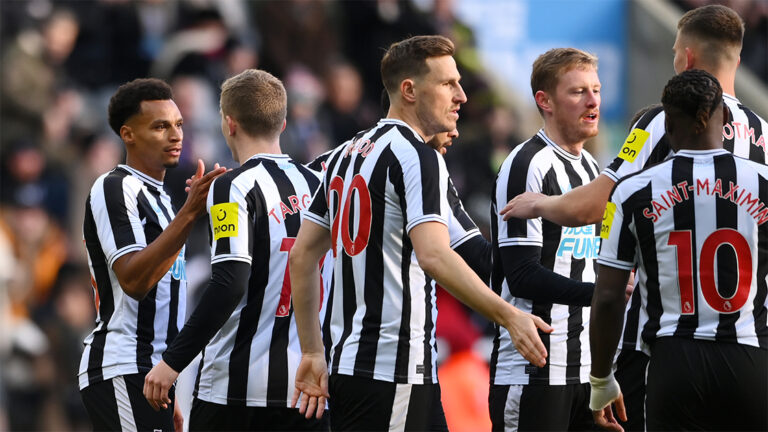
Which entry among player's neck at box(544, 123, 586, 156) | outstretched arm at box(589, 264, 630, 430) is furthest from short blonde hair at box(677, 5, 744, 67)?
outstretched arm at box(589, 264, 630, 430)

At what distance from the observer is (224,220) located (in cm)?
501

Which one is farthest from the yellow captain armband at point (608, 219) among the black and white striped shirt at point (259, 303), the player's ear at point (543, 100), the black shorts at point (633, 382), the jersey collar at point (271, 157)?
the jersey collar at point (271, 157)

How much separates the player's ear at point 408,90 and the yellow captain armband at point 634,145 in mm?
1078

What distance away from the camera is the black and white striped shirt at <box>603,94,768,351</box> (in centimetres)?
507

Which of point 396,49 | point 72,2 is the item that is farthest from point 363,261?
point 72,2

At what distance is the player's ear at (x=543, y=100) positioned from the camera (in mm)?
5696

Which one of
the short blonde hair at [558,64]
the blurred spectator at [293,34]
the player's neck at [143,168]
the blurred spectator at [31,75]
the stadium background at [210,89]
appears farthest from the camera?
the blurred spectator at [293,34]

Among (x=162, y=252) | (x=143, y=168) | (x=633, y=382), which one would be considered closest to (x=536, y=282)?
(x=633, y=382)

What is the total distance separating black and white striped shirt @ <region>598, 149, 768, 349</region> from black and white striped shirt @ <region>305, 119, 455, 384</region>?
2.72 ft

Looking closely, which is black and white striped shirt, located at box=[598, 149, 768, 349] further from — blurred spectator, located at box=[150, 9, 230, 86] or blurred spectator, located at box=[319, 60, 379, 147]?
blurred spectator, located at box=[150, 9, 230, 86]

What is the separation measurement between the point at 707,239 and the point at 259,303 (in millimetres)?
2069

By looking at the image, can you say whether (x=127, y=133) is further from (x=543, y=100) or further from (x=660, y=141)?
(x=660, y=141)

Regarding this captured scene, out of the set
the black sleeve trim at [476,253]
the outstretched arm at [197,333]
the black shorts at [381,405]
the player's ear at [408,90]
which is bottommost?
the black shorts at [381,405]

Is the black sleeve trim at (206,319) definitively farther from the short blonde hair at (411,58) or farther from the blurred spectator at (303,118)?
the blurred spectator at (303,118)
